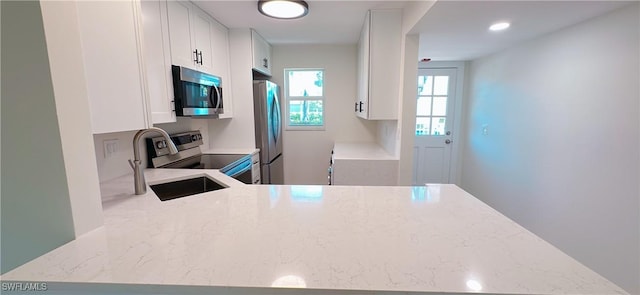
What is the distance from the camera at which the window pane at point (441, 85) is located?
3844 millimetres

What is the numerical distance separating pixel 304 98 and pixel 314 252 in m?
3.33

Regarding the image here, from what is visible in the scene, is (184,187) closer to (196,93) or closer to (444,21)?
(196,93)

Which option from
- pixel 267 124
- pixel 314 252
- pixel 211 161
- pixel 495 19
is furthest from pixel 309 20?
pixel 314 252

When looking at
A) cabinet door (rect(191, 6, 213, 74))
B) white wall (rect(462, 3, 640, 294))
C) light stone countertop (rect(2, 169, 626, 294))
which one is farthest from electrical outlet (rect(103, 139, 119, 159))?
white wall (rect(462, 3, 640, 294))

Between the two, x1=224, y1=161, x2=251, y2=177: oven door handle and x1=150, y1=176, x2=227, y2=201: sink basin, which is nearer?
x1=150, y1=176, x2=227, y2=201: sink basin

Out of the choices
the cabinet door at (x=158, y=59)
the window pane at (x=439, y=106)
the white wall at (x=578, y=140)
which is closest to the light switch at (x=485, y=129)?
the white wall at (x=578, y=140)

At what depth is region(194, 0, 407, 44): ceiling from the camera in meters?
2.23

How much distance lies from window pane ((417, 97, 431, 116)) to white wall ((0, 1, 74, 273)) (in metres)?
3.99

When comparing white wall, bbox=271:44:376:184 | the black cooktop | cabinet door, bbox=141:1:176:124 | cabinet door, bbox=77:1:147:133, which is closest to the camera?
cabinet door, bbox=77:1:147:133

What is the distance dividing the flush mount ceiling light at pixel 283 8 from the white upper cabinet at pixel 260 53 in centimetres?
84

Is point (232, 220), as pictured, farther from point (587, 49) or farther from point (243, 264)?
point (587, 49)

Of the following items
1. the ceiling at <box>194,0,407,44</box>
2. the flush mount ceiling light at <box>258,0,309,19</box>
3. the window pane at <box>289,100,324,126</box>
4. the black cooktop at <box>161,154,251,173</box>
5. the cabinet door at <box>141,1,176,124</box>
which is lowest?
the black cooktop at <box>161,154,251,173</box>

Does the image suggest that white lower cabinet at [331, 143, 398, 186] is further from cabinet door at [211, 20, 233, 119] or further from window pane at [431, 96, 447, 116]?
window pane at [431, 96, 447, 116]

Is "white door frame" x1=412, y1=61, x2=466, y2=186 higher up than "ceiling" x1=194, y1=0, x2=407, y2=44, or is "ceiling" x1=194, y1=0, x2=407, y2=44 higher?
"ceiling" x1=194, y1=0, x2=407, y2=44
